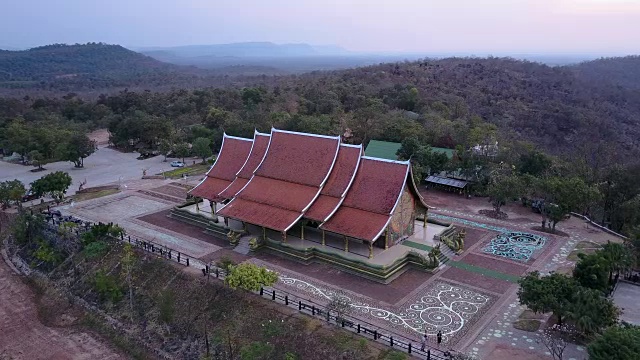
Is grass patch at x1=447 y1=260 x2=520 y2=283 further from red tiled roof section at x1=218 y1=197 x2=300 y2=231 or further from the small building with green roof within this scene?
the small building with green roof

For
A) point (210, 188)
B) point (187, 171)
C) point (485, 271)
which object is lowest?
point (485, 271)

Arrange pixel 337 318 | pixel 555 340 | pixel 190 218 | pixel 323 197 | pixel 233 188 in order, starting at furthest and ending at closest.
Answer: pixel 190 218
pixel 233 188
pixel 323 197
pixel 337 318
pixel 555 340

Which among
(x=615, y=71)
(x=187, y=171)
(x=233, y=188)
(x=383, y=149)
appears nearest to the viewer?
(x=233, y=188)

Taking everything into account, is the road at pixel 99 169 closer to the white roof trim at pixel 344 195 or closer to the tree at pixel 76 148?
the tree at pixel 76 148

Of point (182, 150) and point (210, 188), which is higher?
point (210, 188)

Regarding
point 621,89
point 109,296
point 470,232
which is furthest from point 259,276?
point 621,89

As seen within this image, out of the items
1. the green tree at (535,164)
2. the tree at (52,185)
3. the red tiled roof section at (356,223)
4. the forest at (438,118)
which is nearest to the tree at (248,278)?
the red tiled roof section at (356,223)

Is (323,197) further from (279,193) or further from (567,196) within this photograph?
(567,196)

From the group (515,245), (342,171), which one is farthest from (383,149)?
(515,245)
